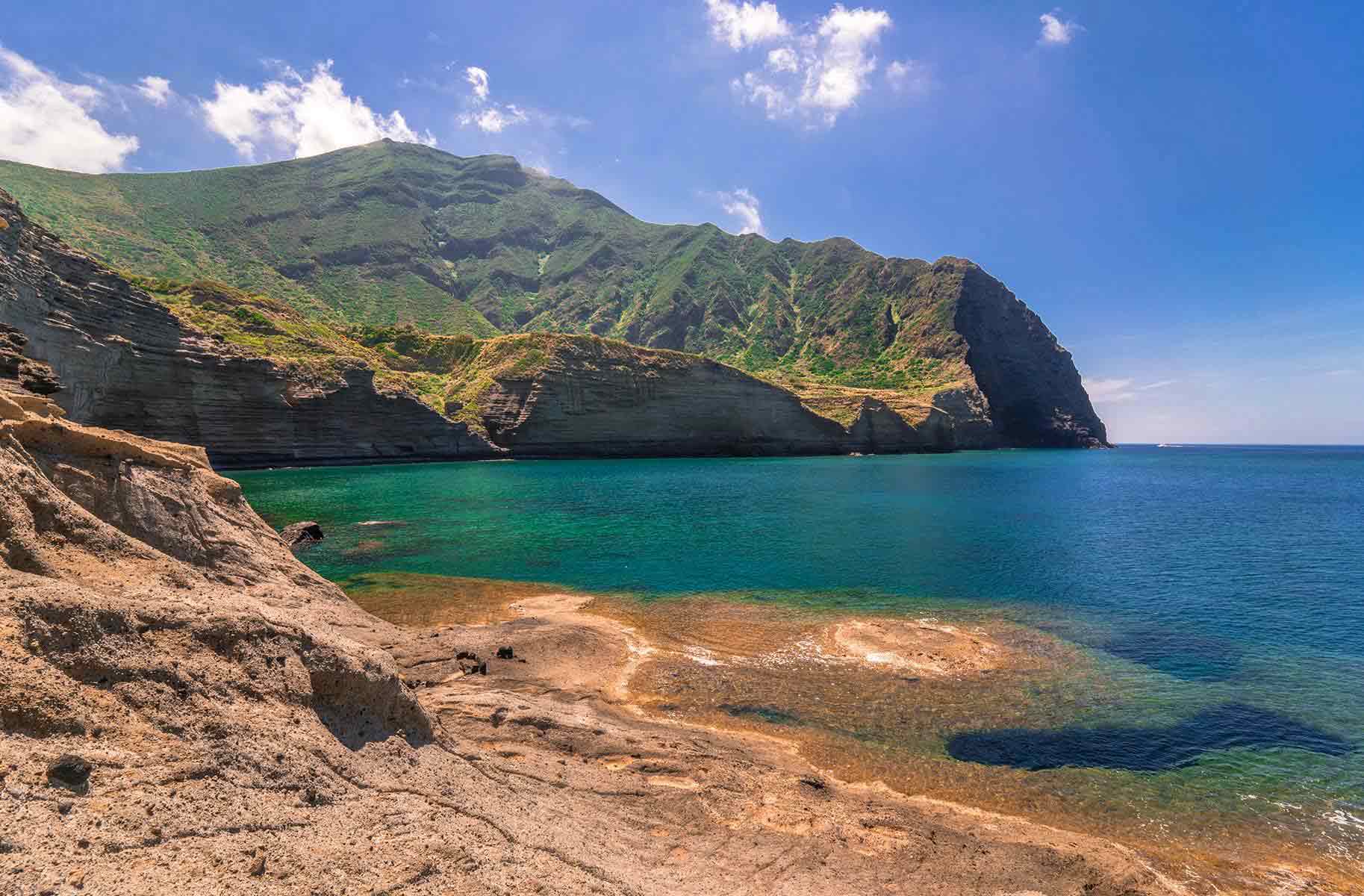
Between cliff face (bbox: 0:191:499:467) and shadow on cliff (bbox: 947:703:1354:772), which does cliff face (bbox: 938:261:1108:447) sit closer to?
cliff face (bbox: 0:191:499:467)

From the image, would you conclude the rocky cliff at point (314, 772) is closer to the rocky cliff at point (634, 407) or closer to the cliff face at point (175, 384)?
the cliff face at point (175, 384)

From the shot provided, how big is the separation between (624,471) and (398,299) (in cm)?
14230

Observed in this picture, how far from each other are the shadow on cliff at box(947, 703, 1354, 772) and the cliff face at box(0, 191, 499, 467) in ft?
237

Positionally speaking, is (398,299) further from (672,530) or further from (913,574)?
(913,574)

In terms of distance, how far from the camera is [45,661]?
5480 mm

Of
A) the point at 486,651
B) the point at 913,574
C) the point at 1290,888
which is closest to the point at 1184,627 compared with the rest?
the point at 913,574

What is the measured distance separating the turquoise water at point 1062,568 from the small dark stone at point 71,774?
14.2 metres

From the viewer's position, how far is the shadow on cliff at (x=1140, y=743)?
12.9 m

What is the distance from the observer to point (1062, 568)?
31.8 meters

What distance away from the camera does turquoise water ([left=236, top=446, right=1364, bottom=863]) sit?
44.2ft

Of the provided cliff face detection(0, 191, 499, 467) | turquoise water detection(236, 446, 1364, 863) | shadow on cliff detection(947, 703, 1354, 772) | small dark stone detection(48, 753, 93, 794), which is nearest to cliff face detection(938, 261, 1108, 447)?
turquoise water detection(236, 446, 1364, 863)

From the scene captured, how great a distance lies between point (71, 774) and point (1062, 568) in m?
37.6

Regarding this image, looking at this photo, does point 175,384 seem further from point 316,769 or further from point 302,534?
point 316,769

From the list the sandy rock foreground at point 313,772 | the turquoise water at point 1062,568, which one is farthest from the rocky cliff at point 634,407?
the sandy rock foreground at point 313,772
